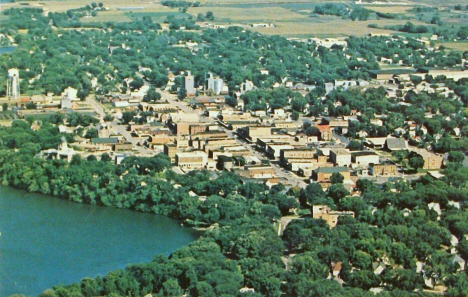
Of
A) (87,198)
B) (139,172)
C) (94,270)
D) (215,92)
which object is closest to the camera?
(94,270)

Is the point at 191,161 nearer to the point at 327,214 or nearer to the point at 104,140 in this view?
the point at 104,140

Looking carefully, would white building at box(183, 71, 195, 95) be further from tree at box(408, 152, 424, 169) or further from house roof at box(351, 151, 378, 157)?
tree at box(408, 152, 424, 169)

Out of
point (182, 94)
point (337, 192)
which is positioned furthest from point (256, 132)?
point (182, 94)

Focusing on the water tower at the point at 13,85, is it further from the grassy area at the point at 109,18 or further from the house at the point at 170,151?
the grassy area at the point at 109,18

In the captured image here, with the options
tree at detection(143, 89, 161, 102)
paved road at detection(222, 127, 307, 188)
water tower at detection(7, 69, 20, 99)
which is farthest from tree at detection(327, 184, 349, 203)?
water tower at detection(7, 69, 20, 99)

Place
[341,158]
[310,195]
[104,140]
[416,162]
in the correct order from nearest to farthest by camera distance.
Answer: [310,195]
[416,162]
[341,158]
[104,140]

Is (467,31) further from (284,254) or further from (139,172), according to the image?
(284,254)

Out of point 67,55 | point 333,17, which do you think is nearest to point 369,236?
point 67,55
